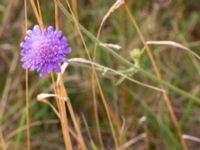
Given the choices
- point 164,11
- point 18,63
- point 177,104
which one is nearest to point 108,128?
point 177,104

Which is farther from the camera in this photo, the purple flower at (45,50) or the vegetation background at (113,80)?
the vegetation background at (113,80)

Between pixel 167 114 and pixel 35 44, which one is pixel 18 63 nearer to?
pixel 167 114

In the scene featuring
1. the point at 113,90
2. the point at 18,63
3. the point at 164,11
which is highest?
the point at 164,11

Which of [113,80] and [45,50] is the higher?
[45,50]

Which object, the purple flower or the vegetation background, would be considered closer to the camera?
the purple flower
